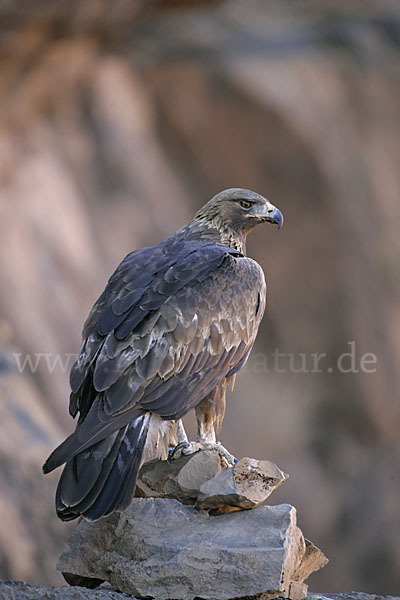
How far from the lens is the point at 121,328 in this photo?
516 cm

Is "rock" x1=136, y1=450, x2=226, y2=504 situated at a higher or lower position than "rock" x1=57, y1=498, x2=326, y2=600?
higher

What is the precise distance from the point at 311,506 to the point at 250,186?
15.4ft

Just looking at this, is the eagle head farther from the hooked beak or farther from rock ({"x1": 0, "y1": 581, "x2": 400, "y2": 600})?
rock ({"x1": 0, "y1": 581, "x2": 400, "y2": 600})

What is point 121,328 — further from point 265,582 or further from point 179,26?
point 179,26

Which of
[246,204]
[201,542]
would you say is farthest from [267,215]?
[201,542]

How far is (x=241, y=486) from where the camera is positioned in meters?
4.82

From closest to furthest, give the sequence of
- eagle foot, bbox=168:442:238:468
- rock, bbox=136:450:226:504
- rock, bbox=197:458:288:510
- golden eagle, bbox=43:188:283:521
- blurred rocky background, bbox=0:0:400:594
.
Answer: golden eagle, bbox=43:188:283:521, rock, bbox=197:458:288:510, rock, bbox=136:450:226:504, eagle foot, bbox=168:442:238:468, blurred rocky background, bbox=0:0:400:594

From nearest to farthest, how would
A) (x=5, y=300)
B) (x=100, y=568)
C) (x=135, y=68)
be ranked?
(x=100, y=568) < (x=5, y=300) < (x=135, y=68)

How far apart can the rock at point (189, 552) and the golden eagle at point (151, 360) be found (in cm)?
38

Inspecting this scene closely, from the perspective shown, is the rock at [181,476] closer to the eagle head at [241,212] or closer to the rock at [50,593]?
the rock at [50,593]

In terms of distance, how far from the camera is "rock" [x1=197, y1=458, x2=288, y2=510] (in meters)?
4.79

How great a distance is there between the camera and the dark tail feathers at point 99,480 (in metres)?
4.45

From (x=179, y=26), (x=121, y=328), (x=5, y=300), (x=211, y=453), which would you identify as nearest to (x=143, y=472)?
(x=211, y=453)

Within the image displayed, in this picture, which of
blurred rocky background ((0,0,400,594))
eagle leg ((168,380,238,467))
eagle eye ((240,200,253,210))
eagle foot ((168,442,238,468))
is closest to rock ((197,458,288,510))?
eagle foot ((168,442,238,468))
